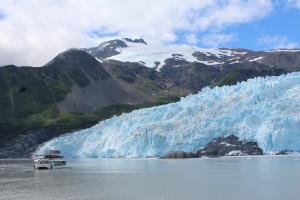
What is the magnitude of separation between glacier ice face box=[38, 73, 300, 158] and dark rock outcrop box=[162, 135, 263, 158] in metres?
0.82

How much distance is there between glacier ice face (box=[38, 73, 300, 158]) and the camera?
227 ft

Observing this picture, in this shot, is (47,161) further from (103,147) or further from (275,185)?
(275,185)

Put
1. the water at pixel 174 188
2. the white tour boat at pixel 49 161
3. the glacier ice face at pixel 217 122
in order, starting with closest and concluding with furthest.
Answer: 1. the water at pixel 174 188
2. the white tour boat at pixel 49 161
3. the glacier ice face at pixel 217 122

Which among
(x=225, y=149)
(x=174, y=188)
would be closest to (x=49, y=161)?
(x=225, y=149)

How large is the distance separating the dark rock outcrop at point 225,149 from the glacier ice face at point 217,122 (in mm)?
823

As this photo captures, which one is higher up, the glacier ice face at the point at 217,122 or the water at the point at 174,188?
the glacier ice face at the point at 217,122

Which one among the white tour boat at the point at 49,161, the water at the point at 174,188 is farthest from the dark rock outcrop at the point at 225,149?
the water at the point at 174,188

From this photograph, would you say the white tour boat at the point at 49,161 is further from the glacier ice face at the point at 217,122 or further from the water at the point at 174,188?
the water at the point at 174,188

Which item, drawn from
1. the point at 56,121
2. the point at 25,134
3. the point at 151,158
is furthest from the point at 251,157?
the point at 56,121

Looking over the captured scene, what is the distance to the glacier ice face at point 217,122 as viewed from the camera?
6919cm

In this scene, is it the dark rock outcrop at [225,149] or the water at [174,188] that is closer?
the water at [174,188]

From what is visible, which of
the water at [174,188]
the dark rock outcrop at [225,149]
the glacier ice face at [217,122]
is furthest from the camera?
the dark rock outcrop at [225,149]

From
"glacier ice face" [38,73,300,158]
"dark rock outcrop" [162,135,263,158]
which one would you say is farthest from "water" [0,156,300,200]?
"dark rock outcrop" [162,135,263,158]

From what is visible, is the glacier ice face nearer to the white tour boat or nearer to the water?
the white tour boat
